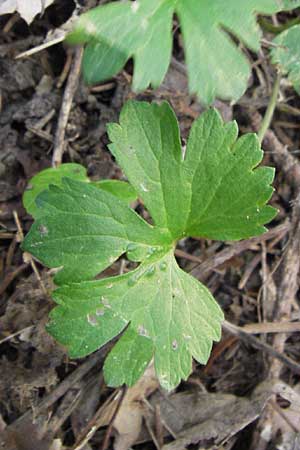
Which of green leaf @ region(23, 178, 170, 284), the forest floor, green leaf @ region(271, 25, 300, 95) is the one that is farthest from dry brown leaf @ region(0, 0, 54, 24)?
green leaf @ region(271, 25, 300, 95)

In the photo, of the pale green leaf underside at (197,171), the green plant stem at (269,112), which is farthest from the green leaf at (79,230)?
the green plant stem at (269,112)

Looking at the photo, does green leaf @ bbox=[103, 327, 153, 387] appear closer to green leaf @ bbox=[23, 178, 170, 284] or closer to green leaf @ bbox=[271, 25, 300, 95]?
green leaf @ bbox=[23, 178, 170, 284]

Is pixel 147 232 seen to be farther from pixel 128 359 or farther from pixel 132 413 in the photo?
pixel 132 413

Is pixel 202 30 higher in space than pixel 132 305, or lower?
higher

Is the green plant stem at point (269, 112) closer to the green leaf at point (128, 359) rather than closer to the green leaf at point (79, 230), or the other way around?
the green leaf at point (79, 230)

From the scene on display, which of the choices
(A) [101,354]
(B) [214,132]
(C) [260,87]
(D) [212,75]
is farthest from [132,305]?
(C) [260,87]

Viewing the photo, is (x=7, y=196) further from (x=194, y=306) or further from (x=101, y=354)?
(x=194, y=306)
